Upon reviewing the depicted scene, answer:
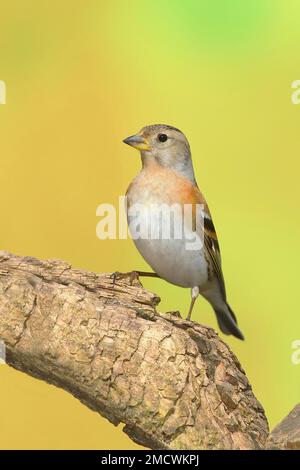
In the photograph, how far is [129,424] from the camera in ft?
8.20

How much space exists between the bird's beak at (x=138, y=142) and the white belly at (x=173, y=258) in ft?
1.15

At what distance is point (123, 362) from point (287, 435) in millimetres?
551

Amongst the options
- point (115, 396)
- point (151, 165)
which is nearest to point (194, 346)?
point (115, 396)

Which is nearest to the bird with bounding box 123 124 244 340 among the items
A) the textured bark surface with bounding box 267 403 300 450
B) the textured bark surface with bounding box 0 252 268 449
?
the textured bark surface with bounding box 0 252 268 449

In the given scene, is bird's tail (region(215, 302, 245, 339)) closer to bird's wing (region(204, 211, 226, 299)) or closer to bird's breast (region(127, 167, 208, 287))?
bird's wing (region(204, 211, 226, 299))

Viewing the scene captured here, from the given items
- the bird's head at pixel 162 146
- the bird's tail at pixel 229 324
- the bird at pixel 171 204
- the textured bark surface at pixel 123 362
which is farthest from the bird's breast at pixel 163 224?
the textured bark surface at pixel 123 362

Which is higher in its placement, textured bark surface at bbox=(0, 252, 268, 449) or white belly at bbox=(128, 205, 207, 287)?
white belly at bbox=(128, 205, 207, 287)

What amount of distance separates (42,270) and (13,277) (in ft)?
0.44

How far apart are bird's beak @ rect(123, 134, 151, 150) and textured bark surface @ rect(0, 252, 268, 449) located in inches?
43.0

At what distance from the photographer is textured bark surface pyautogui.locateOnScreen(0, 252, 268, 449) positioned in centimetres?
248

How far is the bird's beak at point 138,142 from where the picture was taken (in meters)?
3.63

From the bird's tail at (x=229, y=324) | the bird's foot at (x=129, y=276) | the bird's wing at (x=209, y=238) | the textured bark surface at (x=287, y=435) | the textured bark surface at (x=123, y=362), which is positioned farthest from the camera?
the bird's tail at (x=229, y=324)

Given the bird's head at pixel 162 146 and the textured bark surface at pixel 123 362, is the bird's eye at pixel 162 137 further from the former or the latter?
the textured bark surface at pixel 123 362

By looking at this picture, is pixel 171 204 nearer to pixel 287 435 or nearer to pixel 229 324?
pixel 229 324
